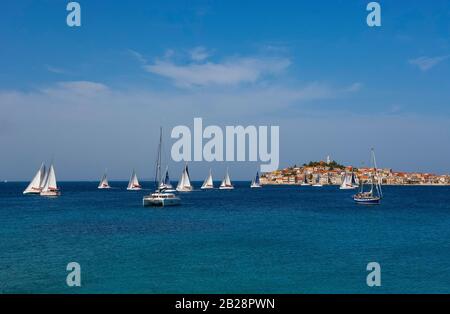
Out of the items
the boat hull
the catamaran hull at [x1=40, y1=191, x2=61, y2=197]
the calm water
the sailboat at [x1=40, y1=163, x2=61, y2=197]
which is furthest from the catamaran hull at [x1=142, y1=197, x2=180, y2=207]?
the catamaran hull at [x1=40, y1=191, x2=61, y2=197]

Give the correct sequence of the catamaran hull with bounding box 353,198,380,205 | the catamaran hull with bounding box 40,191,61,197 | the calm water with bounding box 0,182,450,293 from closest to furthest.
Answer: the calm water with bounding box 0,182,450,293
the catamaran hull with bounding box 353,198,380,205
the catamaran hull with bounding box 40,191,61,197

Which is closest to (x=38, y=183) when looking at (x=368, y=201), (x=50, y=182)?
(x=50, y=182)

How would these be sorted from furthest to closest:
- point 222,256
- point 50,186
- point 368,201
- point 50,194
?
point 50,186
point 50,194
point 368,201
point 222,256

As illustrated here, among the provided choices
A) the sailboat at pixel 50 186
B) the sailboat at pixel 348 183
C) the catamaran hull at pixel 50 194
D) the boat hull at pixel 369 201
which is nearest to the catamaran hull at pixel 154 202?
the boat hull at pixel 369 201

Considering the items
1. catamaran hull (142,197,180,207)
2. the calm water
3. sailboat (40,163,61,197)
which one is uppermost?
sailboat (40,163,61,197)

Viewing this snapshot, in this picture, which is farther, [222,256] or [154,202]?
[154,202]

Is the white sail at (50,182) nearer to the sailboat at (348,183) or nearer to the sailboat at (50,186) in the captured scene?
the sailboat at (50,186)

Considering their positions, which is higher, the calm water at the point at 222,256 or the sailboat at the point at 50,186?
the sailboat at the point at 50,186

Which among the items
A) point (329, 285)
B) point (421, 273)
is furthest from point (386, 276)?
point (329, 285)

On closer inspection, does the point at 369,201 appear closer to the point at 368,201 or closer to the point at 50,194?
the point at 368,201

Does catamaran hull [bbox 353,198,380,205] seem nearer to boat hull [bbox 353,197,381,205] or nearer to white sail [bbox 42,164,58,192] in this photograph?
boat hull [bbox 353,197,381,205]

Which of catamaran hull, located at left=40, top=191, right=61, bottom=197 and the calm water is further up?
catamaran hull, located at left=40, top=191, right=61, bottom=197

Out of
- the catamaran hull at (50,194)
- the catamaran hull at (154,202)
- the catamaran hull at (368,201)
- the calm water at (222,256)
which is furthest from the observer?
the catamaran hull at (50,194)
